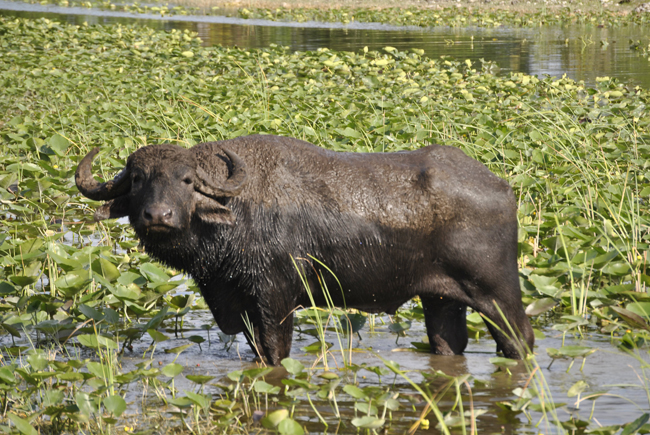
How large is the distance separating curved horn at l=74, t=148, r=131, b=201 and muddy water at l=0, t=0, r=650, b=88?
1020 cm

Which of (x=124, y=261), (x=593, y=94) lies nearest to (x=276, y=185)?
(x=124, y=261)

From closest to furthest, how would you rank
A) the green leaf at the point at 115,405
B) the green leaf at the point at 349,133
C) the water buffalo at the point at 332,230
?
the green leaf at the point at 115,405
the water buffalo at the point at 332,230
the green leaf at the point at 349,133

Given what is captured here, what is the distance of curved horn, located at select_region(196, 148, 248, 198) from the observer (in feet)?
12.7

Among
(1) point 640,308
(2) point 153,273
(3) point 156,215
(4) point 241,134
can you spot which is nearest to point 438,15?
(4) point 241,134

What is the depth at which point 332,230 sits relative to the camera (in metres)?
4.11

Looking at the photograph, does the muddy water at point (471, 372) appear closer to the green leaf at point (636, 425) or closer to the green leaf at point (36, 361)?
the green leaf at point (636, 425)

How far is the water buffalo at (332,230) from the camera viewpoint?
13.3ft

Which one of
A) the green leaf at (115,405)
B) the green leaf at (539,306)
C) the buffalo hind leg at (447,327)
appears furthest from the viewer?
the green leaf at (539,306)

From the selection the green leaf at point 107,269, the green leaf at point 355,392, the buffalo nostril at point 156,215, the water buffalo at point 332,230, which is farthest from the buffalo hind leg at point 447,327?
the green leaf at point 107,269

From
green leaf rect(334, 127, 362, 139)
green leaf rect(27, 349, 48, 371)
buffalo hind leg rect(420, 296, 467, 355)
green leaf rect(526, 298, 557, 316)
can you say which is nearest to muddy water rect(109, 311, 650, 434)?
buffalo hind leg rect(420, 296, 467, 355)

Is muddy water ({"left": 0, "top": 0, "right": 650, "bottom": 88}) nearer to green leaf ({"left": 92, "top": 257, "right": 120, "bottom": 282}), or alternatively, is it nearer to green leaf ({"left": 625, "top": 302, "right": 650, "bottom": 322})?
green leaf ({"left": 625, "top": 302, "right": 650, "bottom": 322})

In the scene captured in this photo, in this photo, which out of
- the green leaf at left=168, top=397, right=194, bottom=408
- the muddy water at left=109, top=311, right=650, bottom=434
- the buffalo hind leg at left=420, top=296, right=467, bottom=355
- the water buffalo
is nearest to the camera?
the green leaf at left=168, top=397, right=194, bottom=408

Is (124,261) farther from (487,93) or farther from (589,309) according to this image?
(487,93)

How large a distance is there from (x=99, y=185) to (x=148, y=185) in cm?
48
